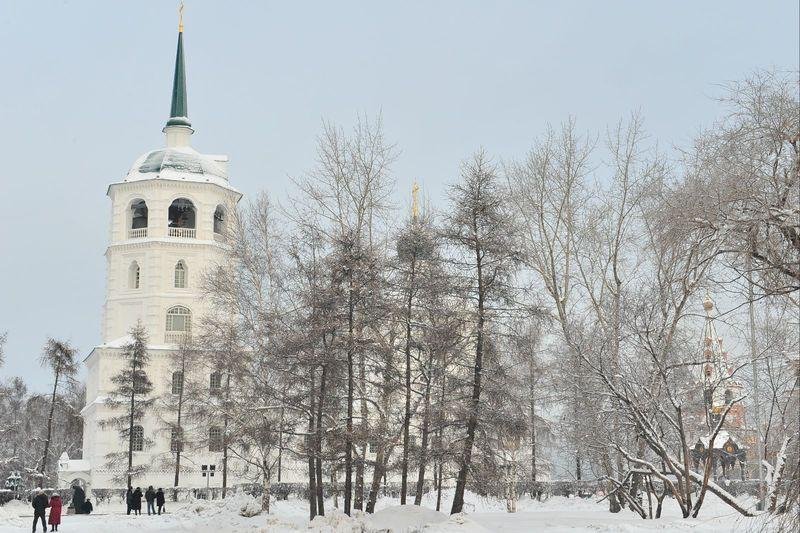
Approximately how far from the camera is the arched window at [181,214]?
194ft

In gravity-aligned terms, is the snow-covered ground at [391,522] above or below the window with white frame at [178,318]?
below

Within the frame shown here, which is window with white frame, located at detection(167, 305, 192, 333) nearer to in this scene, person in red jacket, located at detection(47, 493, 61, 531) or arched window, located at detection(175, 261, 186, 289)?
arched window, located at detection(175, 261, 186, 289)

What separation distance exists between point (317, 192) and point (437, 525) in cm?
1247

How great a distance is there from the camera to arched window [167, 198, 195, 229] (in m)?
59.2

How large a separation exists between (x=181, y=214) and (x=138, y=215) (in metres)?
2.45

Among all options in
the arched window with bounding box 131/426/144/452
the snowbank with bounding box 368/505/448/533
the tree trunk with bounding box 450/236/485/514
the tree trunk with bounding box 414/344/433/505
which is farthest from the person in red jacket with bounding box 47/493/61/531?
the arched window with bounding box 131/426/144/452

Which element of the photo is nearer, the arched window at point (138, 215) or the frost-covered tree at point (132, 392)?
the frost-covered tree at point (132, 392)

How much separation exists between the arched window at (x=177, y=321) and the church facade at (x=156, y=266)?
0.17ft

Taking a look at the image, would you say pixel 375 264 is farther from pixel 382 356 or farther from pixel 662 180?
pixel 662 180

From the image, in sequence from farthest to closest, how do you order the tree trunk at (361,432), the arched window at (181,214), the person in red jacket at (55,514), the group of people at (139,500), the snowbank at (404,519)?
the arched window at (181,214) → the group of people at (139,500) → the person in red jacket at (55,514) → the tree trunk at (361,432) → the snowbank at (404,519)

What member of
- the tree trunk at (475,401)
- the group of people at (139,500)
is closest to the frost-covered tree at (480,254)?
the tree trunk at (475,401)

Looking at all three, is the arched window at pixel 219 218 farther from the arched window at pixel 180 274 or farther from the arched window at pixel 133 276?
the arched window at pixel 133 276

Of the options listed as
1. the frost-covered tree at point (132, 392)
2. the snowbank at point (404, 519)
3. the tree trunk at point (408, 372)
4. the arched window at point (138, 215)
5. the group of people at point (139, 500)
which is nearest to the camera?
the snowbank at point (404, 519)

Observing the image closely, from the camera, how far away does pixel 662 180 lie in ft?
88.1
